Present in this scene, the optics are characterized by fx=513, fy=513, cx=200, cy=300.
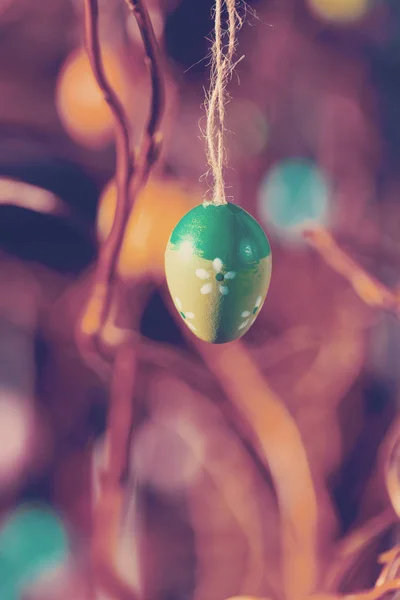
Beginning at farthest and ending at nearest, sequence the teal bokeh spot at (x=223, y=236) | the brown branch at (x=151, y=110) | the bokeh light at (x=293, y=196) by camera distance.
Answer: the bokeh light at (x=293, y=196) → the brown branch at (x=151, y=110) → the teal bokeh spot at (x=223, y=236)

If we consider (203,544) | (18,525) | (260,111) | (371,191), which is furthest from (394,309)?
(18,525)

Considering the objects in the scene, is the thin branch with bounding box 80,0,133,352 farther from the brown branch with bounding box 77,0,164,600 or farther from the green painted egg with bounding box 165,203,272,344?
the green painted egg with bounding box 165,203,272,344

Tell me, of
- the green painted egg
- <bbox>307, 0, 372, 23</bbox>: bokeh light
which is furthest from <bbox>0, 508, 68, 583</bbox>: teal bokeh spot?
<bbox>307, 0, 372, 23</bbox>: bokeh light

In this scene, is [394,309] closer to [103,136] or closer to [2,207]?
[103,136]

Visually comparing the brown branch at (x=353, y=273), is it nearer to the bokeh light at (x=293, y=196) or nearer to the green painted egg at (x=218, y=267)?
the bokeh light at (x=293, y=196)

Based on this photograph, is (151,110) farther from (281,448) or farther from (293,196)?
(281,448)

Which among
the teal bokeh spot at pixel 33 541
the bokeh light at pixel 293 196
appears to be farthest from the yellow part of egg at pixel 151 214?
the teal bokeh spot at pixel 33 541

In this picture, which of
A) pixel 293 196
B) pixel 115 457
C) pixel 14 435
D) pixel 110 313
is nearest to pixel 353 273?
pixel 293 196
